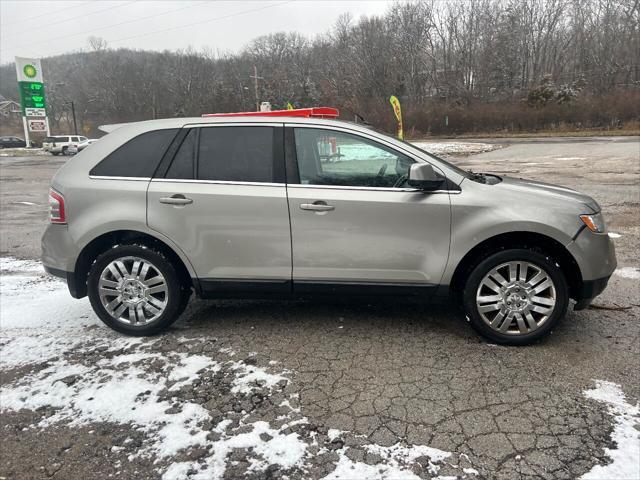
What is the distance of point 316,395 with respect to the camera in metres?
3.04

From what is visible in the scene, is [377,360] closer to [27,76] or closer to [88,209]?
[88,209]

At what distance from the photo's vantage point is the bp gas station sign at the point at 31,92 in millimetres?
43472

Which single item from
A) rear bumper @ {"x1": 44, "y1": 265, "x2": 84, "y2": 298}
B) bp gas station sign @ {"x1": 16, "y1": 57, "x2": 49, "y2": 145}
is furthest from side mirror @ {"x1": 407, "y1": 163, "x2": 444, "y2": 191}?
bp gas station sign @ {"x1": 16, "y1": 57, "x2": 49, "y2": 145}

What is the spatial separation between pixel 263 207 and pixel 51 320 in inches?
93.5

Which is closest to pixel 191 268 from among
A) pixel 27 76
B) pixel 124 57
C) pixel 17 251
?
pixel 17 251

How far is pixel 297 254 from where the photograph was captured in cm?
371

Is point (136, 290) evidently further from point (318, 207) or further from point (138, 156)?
point (318, 207)

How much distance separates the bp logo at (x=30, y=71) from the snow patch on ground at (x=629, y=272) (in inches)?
2009

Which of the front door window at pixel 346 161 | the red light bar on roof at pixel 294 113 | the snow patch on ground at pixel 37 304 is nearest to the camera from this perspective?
the front door window at pixel 346 161

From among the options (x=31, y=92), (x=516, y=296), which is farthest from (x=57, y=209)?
(x=31, y=92)

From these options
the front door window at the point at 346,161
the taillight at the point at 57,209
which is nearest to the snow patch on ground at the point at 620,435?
the front door window at the point at 346,161

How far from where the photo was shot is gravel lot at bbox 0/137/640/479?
→ 96.5 inches

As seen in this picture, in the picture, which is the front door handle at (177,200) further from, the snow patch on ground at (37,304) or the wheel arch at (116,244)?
the snow patch on ground at (37,304)

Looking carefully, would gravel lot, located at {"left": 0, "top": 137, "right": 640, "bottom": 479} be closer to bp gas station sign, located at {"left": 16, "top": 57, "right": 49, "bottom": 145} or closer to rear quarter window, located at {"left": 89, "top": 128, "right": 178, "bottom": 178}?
rear quarter window, located at {"left": 89, "top": 128, "right": 178, "bottom": 178}
